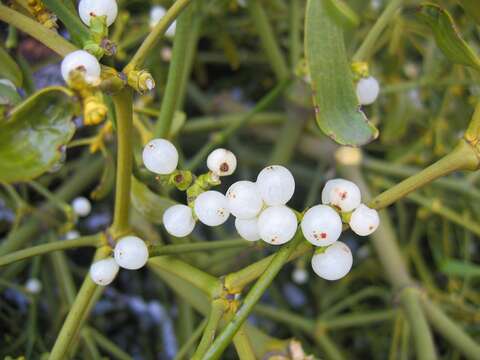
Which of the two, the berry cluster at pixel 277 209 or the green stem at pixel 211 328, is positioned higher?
the berry cluster at pixel 277 209

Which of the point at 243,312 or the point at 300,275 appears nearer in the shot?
the point at 243,312

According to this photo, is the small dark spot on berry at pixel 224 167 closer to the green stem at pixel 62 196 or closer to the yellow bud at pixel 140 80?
the yellow bud at pixel 140 80

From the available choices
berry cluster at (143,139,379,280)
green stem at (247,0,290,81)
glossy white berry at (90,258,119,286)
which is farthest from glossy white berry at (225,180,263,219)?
green stem at (247,0,290,81)

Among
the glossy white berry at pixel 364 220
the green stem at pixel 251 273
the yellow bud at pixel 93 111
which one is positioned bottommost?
the yellow bud at pixel 93 111

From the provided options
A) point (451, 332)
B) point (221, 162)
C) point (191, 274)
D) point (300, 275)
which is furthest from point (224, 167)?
point (300, 275)

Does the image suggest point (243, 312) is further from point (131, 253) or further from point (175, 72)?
point (175, 72)

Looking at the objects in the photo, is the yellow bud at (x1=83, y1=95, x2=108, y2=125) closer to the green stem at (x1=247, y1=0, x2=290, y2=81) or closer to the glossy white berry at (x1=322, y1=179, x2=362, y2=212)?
the glossy white berry at (x1=322, y1=179, x2=362, y2=212)

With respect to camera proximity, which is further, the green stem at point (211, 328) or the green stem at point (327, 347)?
the green stem at point (327, 347)

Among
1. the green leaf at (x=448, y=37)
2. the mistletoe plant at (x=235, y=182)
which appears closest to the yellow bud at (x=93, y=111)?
the mistletoe plant at (x=235, y=182)
